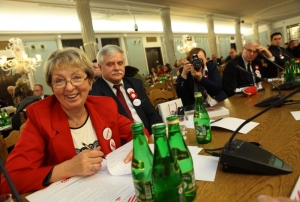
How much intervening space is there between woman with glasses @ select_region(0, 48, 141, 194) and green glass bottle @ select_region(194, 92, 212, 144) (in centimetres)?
35

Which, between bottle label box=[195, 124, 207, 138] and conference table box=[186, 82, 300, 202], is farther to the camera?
bottle label box=[195, 124, 207, 138]

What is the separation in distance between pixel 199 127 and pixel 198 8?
34.2ft

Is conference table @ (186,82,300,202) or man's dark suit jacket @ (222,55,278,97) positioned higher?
man's dark suit jacket @ (222,55,278,97)

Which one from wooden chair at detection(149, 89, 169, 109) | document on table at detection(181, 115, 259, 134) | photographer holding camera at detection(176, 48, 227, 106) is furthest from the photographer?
wooden chair at detection(149, 89, 169, 109)

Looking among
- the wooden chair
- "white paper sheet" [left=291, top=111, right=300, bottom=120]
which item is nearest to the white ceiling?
the wooden chair

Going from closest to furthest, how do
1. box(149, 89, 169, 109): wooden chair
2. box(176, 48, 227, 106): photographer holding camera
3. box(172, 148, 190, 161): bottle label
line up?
box(172, 148, 190, 161): bottle label < box(176, 48, 227, 106): photographer holding camera < box(149, 89, 169, 109): wooden chair

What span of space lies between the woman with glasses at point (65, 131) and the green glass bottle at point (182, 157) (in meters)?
0.34

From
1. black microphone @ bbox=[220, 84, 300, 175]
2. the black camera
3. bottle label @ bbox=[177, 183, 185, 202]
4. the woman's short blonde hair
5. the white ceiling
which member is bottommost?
black microphone @ bbox=[220, 84, 300, 175]

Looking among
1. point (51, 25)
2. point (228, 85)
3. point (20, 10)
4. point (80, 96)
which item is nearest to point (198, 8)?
point (51, 25)

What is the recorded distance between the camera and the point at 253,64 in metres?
3.25

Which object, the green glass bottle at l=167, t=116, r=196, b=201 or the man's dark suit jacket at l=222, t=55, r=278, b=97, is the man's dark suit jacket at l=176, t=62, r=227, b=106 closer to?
the man's dark suit jacket at l=222, t=55, r=278, b=97

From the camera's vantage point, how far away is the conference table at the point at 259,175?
2.11 feet

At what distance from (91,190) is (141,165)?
11.1 inches

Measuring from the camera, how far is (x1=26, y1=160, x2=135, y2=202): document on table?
75cm
